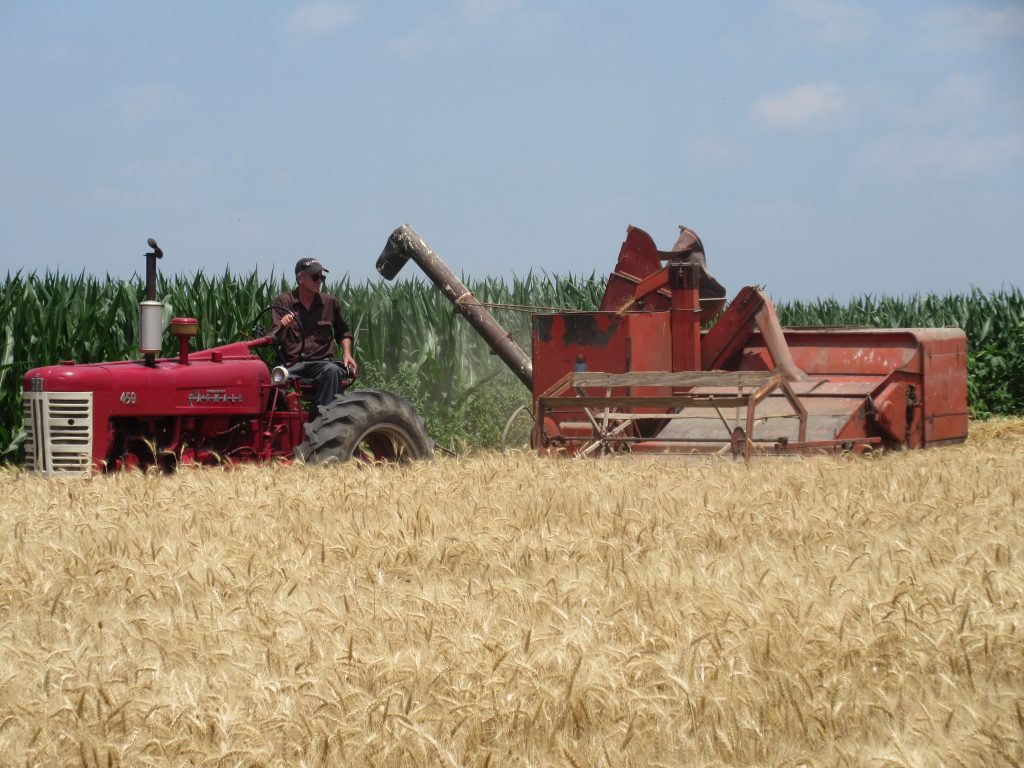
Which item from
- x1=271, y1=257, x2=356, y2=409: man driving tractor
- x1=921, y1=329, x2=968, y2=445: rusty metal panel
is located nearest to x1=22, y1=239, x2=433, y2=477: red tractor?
x1=271, y1=257, x2=356, y2=409: man driving tractor

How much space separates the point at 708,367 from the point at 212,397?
428 cm

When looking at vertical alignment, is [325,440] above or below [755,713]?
above

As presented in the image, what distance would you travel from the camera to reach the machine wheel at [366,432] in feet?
27.0

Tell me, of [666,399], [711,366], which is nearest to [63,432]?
[666,399]

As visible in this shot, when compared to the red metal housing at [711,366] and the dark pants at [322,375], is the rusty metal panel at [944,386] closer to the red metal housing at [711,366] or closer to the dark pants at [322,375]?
the red metal housing at [711,366]

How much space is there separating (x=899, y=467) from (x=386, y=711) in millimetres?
5621

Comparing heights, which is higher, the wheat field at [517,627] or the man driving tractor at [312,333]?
the man driving tractor at [312,333]

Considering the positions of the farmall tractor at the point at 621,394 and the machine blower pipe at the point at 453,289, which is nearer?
the farmall tractor at the point at 621,394

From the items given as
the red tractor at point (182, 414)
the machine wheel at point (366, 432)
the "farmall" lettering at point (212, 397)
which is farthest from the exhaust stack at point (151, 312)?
the machine wheel at point (366, 432)

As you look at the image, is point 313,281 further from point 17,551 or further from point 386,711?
point 386,711

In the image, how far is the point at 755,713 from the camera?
10.9 ft

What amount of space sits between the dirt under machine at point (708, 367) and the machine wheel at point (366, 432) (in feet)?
3.23

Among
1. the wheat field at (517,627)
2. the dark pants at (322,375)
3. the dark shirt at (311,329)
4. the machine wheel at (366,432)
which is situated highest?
the dark shirt at (311,329)

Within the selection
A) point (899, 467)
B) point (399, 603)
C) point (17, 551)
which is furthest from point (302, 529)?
point (899, 467)
